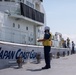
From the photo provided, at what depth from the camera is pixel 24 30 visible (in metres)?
25.5

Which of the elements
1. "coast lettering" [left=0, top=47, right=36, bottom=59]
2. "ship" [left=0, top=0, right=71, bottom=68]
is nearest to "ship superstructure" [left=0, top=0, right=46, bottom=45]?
"ship" [left=0, top=0, right=71, bottom=68]

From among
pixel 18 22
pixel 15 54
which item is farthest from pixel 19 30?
pixel 15 54

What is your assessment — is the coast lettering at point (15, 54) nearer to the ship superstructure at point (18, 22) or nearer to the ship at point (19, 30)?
the ship at point (19, 30)

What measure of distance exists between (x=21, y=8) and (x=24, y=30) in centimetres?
248

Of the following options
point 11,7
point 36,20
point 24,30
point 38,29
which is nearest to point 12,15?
point 11,7

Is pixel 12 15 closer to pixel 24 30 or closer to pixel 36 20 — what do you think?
pixel 24 30

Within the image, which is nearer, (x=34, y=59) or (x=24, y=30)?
(x=34, y=59)

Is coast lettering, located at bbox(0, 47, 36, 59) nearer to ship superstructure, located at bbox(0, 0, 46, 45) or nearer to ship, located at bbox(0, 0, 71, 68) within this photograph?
ship, located at bbox(0, 0, 71, 68)

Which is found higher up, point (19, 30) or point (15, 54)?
point (19, 30)

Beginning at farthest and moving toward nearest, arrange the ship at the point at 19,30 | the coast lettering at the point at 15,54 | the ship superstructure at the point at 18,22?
the ship superstructure at the point at 18,22, the ship at the point at 19,30, the coast lettering at the point at 15,54

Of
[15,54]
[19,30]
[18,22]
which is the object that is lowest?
[15,54]

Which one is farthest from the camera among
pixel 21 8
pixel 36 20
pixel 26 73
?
pixel 36 20

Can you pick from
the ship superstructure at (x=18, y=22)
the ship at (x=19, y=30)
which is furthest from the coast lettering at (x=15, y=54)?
the ship superstructure at (x=18, y=22)

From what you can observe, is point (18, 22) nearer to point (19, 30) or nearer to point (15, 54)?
point (19, 30)
